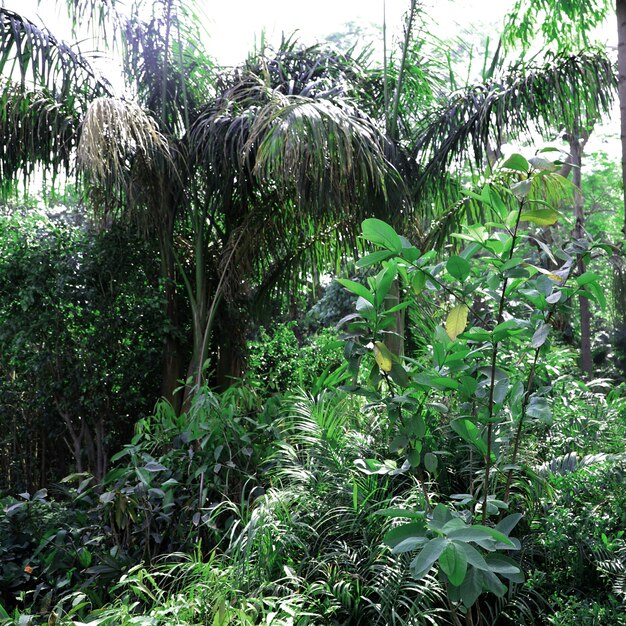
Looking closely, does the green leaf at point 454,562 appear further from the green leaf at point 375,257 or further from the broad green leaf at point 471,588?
the green leaf at point 375,257

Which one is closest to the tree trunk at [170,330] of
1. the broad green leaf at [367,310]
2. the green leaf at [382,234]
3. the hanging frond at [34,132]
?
the hanging frond at [34,132]

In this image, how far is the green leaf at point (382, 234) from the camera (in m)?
2.64

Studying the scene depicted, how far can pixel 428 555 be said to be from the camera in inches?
88.6

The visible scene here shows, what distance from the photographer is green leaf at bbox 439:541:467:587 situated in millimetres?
2254

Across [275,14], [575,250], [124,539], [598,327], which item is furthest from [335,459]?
[598,327]

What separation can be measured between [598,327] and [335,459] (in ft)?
53.5

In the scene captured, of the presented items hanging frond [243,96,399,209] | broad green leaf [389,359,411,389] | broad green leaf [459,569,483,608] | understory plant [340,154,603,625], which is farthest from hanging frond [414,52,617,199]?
broad green leaf [459,569,483,608]

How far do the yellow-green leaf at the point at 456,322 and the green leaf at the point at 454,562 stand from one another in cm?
78

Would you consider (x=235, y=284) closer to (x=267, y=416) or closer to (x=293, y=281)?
(x=293, y=281)

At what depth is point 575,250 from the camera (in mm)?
2885

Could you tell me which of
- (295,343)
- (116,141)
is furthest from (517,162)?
(295,343)

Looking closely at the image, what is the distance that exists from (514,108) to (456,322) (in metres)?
4.68

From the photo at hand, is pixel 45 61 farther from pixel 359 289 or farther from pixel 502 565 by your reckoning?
pixel 502 565

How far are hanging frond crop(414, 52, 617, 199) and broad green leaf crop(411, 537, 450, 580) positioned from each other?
204 inches
